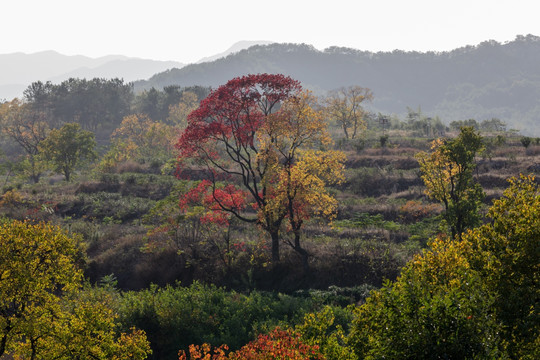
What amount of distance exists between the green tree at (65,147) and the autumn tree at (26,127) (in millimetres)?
4142

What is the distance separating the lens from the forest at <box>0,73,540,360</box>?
702 centimetres

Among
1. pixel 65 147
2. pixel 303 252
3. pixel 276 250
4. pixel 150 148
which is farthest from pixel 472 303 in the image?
pixel 150 148

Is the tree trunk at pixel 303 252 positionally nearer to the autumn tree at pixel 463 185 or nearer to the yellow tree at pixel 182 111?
the autumn tree at pixel 463 185

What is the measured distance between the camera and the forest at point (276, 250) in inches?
276

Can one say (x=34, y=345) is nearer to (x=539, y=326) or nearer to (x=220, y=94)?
(x=539, y=326)

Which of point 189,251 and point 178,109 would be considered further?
point 178,109

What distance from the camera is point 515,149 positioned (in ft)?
111

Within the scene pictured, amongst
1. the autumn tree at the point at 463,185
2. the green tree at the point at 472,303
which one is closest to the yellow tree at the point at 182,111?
the autumn tree at the point at 463,185

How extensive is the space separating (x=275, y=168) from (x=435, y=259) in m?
11.1

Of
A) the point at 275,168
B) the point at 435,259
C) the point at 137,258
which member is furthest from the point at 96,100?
the point at 435,259

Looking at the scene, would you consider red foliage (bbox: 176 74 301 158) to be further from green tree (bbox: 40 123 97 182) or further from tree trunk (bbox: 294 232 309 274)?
green tree (bbox: 40 123 97 182)

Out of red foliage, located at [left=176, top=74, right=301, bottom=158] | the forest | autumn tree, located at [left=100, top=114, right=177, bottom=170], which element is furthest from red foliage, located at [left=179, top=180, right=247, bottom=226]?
autumn tree, located at [left=100, top=114, right=177, bottom=170]

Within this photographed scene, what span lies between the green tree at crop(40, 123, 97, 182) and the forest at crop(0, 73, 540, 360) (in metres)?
0.18

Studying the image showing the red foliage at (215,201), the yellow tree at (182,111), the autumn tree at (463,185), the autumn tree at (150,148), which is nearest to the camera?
the autumn tree at (463,185)
